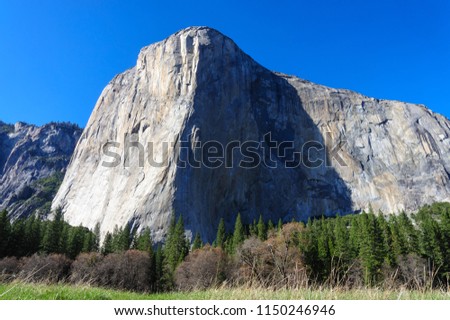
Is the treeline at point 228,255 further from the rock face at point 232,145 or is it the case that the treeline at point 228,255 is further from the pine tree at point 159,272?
the rock face at point 232,145

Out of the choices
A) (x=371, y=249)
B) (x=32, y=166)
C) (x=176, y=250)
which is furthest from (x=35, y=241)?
(x=32, y=166)

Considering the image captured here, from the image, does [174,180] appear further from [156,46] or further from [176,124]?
[156,46]

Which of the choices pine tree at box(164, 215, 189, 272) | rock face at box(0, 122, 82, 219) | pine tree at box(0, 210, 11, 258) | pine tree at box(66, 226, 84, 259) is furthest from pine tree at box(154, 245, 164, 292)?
rock face at box(0, 122, 82, 219)

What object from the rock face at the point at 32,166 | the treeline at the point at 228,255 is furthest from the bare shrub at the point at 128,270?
the rock face at the point at 32,166

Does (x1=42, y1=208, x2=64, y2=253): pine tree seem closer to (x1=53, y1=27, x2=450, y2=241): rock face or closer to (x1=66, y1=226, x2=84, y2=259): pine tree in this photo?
(x1=66, y1=226, x2=84, y2=259): pine tree
